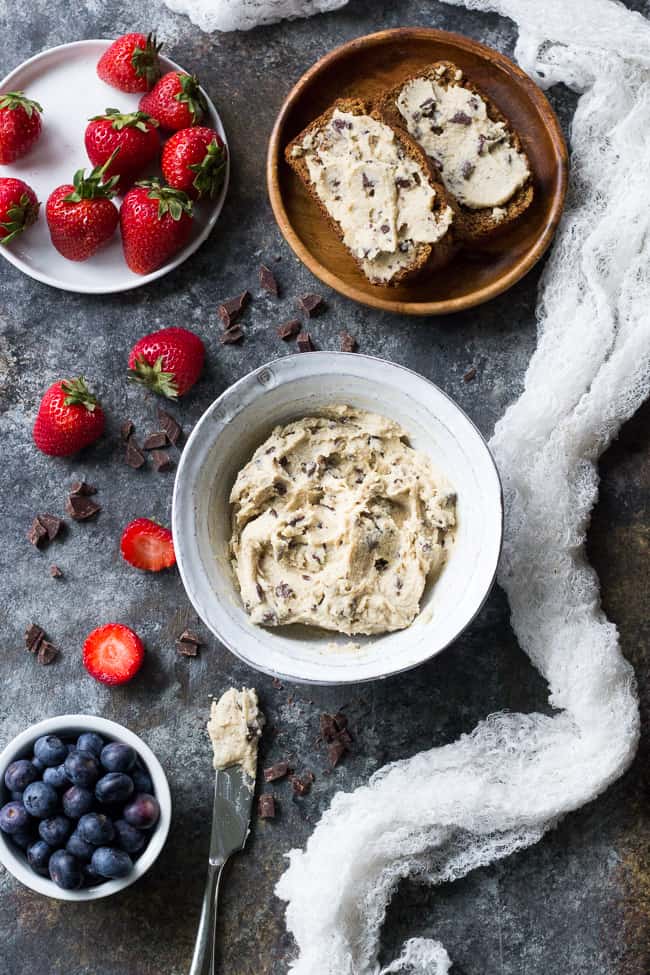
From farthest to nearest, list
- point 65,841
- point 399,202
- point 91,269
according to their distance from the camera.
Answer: point 91,269 → point 399,202 → point 65,841

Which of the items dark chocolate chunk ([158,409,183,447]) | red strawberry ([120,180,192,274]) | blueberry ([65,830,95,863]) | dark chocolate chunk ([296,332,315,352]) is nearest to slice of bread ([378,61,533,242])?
dark chocolate chunk ([296,332,315,352])

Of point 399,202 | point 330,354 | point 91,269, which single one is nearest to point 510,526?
point 330,354

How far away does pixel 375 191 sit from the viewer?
2.49 metres

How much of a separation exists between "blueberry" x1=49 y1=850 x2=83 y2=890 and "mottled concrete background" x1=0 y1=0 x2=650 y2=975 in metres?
0.34

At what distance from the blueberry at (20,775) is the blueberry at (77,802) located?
4.0 inches

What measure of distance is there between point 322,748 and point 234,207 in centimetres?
155

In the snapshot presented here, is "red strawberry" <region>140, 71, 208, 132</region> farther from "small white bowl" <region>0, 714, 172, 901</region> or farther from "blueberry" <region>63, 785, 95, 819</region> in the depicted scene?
"blueberry" <region>63, 785, 95, 819</region>

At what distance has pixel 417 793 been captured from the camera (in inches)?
99.8

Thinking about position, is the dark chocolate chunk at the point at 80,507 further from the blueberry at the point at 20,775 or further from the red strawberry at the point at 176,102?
the red strawberry at the point at 176,102

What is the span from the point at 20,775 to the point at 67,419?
36.6 inches

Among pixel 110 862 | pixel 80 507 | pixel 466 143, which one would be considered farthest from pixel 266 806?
pixel 466 143

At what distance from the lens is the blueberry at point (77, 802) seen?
2.29m

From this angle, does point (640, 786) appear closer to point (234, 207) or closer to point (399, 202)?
point (399, 202)

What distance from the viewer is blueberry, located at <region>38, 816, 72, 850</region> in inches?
90.4
